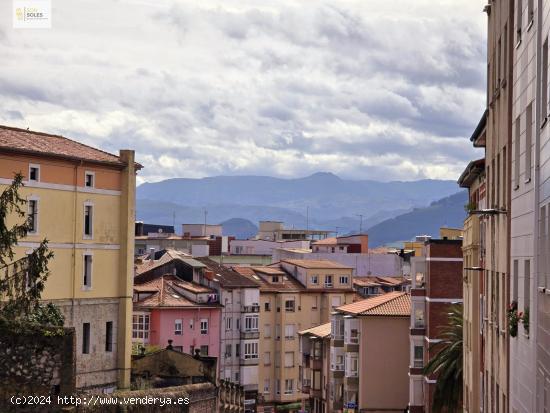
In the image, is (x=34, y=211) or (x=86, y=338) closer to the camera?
(x=34, y=211)

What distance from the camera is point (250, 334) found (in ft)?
375

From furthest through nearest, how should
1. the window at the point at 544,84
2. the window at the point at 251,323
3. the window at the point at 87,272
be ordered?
1. the window at the point at 251,323
2. the window at the point at 87,272
3. the window at the point at 544,84

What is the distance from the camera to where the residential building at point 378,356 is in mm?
85250

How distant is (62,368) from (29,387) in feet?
3.25

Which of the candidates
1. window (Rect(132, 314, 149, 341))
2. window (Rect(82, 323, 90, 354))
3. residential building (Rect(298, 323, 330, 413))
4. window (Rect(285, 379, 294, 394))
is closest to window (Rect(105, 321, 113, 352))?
window (Rect(82, 323, 90, 354))

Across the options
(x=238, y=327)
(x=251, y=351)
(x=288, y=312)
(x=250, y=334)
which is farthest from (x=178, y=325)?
(x=288, y=312)

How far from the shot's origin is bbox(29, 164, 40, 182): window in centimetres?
5522

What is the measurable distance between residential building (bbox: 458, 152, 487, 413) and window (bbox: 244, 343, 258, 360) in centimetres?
6923

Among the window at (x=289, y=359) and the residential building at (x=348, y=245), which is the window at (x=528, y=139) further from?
the residential building at (x=348, y=245)

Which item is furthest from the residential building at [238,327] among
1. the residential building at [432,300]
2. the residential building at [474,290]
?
the residential building at [474,290]

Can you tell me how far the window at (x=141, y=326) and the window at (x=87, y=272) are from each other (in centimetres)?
3935

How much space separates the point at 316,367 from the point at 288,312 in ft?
66.9

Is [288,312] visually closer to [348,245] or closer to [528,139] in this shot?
[348,245]

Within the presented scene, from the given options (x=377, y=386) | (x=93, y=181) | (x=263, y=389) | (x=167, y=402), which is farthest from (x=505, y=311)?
(x=263, y=389)
